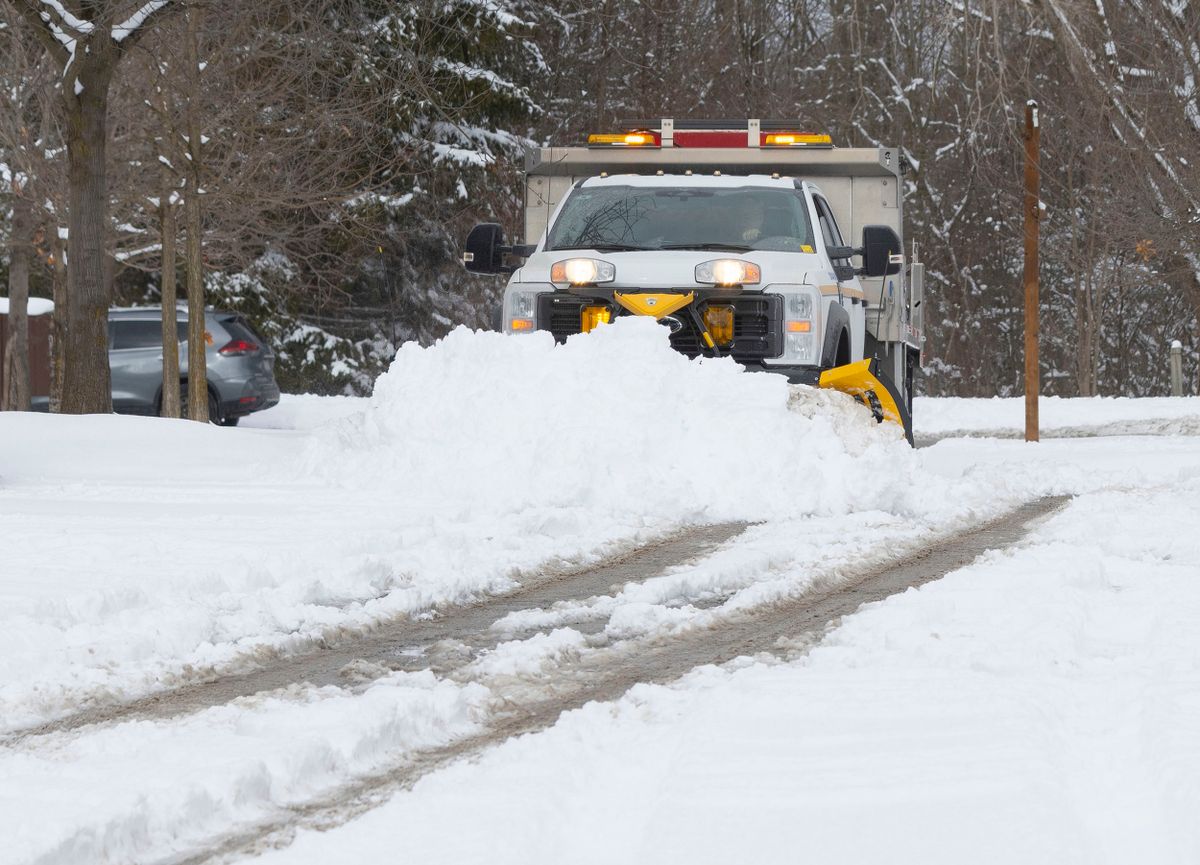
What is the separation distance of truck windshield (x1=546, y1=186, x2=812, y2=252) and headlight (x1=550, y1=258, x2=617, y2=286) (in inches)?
19.4

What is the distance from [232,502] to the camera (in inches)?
387

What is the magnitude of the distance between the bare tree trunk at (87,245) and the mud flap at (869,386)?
23.9ft

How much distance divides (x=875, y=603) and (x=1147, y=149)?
64.2 feet

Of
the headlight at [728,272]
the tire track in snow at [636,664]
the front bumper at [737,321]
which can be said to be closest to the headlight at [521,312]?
the front bumper at [737,321]

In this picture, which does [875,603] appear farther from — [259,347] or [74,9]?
[259,347]

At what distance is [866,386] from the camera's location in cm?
1131

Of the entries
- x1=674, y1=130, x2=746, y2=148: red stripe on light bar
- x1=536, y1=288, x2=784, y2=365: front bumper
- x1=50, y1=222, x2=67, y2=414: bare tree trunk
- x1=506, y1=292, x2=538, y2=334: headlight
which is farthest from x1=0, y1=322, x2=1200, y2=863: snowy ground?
x1=50, y1=222, x2=67, y2=414: bare tree trunk

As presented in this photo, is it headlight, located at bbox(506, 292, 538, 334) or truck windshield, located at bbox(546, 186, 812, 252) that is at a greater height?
truck windshield, located at bbox(546, 186, 812, 252)

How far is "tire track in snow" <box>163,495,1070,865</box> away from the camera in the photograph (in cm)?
381

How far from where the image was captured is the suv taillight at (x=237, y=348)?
865 inches

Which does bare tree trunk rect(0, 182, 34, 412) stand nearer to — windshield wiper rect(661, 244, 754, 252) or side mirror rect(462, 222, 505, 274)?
side mirror rect(462, 222, 505, 274)

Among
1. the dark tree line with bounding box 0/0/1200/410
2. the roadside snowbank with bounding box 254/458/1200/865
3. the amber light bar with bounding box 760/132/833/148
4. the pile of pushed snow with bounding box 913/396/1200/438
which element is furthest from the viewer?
the pile of pushed snow with bounding box 913/396/1200/438

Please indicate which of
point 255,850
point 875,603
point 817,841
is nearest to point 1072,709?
point 817,841

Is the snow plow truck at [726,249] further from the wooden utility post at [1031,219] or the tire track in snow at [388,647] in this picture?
the wooden utility post at [1031,219]
